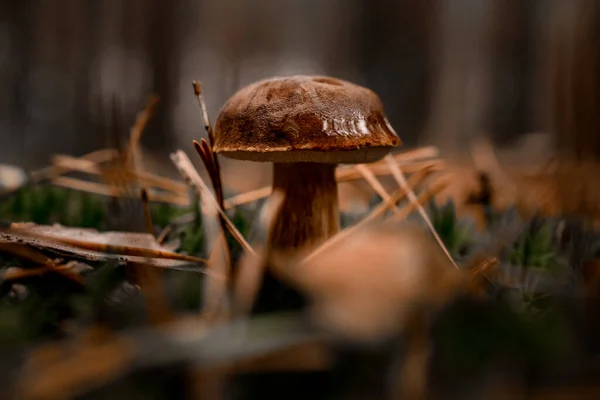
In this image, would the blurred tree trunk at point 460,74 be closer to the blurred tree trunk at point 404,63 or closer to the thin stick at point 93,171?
the blurred tree trunk at point 404,63

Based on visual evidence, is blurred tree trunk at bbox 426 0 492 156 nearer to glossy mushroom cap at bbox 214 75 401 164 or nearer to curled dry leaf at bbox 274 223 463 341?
glossy mushroom cap at bbox 214 75 401 164

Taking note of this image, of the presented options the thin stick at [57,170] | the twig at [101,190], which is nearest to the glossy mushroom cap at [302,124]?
the twig at [101,190]

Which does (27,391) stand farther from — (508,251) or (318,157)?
(508,251)

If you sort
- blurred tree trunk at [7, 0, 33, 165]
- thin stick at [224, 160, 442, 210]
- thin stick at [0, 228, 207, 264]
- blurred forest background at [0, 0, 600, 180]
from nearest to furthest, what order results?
thin stick at [0, 228, 207, 264], thin stick at [224, 160, 442, 210], blurred tree trunk at [7, 0, 33, 165], blurred forest background at [0, 0, 600, 180]

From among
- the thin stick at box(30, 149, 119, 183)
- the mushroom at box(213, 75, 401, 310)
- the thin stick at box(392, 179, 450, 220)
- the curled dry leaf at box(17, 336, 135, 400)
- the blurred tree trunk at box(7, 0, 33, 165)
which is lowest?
the curled dry leaf at box(17, 336, 135, 400)

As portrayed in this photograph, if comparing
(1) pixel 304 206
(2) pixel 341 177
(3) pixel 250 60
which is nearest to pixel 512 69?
(3) pixel 250 60

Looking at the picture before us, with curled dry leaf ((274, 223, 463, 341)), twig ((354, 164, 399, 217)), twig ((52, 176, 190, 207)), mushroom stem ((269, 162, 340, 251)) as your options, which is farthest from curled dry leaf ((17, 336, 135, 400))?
twig ((52, 176, 190, 207))
